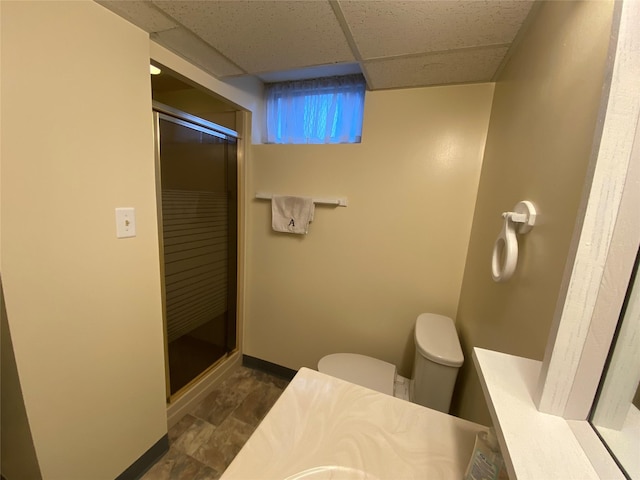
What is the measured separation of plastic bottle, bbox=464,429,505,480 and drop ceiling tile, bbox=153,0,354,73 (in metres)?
→ 1.35

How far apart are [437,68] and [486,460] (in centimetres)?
153

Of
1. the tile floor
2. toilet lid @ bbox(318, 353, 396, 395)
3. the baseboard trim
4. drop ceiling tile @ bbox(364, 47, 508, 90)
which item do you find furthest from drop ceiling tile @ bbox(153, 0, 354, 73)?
the tile floor

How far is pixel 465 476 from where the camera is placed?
555mm

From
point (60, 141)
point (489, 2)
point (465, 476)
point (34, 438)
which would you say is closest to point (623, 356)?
point (465, 476)

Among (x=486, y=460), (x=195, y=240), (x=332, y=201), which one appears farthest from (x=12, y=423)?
(x=332, y=201)

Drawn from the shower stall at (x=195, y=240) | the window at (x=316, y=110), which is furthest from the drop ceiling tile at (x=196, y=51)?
the window at (x=316, y=110)

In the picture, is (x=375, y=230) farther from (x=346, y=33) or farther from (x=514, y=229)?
(x=346, y=33)

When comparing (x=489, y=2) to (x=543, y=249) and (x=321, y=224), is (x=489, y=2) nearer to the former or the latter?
(x=543, y=249)

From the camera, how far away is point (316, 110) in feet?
5.74

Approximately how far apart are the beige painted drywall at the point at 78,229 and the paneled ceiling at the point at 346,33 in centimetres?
23

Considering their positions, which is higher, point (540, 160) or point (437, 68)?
point (437, 68)

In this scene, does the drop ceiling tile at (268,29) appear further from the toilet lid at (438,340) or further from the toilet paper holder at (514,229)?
the toilet lid at (438,340)

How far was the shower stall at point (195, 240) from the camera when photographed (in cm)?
143

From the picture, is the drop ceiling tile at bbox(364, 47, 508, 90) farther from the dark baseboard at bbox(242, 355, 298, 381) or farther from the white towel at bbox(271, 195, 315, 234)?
the dark baseboard at bbox(242, 355, 298, 381)
